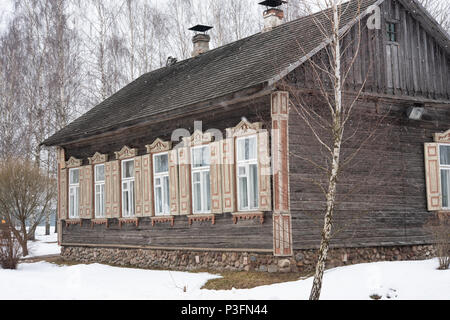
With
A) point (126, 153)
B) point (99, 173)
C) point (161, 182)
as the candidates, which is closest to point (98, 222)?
point (99, 173)

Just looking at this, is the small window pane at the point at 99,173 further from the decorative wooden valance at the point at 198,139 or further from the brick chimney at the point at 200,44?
the brick chimney at the point at 200,44

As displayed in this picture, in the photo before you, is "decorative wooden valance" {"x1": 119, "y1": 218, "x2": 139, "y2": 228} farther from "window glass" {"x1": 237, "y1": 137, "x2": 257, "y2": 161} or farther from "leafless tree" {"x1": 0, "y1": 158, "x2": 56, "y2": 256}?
"leafless tree" {"x1": 0, "y1": 158, "x2": 56, "y2": 256}

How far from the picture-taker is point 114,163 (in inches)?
768

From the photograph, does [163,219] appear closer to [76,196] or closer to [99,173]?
[99,173]

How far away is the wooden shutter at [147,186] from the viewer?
706 inches

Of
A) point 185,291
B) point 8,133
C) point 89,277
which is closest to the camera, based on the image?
point 185,291

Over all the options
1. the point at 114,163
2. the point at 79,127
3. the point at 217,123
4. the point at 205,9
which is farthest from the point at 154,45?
the point at 217,123

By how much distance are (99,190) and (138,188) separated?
2.50 meters

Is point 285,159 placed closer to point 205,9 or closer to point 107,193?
point 107,193

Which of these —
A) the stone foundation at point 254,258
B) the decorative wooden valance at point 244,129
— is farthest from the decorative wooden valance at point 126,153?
the decorative wooden valance at point 244,129

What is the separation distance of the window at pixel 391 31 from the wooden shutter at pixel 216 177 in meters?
4.79

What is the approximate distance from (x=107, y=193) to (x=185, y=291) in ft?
25.1

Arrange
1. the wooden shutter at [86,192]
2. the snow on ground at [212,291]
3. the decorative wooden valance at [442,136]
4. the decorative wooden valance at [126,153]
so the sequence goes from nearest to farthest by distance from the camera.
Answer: the snow on ground at [212,291] → the decorative wooden valance at [442,136] → the decorative wooden valance at [126,153] → the wooden shutter at [86,192]

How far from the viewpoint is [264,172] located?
14.1 metres
